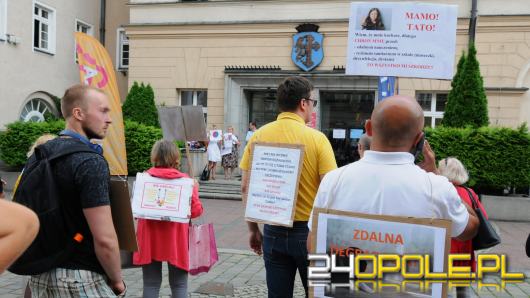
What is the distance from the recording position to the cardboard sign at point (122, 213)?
2.56m

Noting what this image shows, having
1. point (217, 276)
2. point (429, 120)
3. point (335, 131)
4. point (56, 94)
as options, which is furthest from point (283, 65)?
point (217, 276)

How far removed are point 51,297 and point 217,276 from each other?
373 centimetres

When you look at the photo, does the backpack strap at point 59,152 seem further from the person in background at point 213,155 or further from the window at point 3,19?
the window at point 3,19

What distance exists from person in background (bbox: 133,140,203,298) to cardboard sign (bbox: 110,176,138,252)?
1.43 metres

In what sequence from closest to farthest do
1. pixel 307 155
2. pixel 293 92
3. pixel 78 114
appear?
1. pixel 78 114
2. pixel 307 155
3. pixel 293 92

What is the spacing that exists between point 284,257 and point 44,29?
1962 centimetres

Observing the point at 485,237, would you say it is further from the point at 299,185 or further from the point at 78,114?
the point at 78,114

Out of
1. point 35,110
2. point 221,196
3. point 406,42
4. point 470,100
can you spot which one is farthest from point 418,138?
point 35,110

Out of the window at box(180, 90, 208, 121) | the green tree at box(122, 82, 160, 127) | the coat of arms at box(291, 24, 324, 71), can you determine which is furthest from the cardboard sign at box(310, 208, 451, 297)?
the window at box(180, 90, 208, 121)

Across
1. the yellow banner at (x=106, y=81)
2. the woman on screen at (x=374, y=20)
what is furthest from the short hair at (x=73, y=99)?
the yellow banner at (x=106, y=81)

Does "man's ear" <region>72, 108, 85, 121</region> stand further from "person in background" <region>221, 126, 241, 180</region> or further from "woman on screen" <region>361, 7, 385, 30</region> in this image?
"person in background" <region>221, 126, 241, 180</region>

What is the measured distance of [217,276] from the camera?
597cm

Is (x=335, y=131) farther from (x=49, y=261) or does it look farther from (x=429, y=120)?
(x=49, y=261)

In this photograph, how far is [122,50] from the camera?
71.6ft
